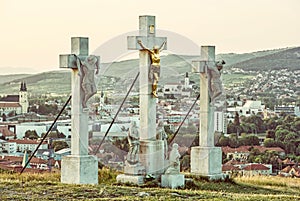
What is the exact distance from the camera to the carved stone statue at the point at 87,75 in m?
19.1

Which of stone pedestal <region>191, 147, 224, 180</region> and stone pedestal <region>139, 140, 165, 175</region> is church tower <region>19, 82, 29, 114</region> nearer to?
stone pedestal <region>191, 147, 224, 180</region>

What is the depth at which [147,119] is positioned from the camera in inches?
810

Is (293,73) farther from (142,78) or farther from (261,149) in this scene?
(142,78)

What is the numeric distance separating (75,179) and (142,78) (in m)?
3.33

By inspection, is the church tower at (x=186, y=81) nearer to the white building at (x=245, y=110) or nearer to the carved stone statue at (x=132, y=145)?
the carved stone statue at (x=132, y=145)

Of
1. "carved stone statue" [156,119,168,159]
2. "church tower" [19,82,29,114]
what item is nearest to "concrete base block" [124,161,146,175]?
"carved stone statue" [156,119,168,159]

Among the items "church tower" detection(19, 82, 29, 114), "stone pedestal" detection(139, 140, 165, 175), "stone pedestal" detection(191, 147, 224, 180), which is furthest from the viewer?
"church tower" detection(19, 82, 29, 114)

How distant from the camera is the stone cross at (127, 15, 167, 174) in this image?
20297 millimetres

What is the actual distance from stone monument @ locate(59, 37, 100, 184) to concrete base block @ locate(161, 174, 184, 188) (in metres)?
1.67

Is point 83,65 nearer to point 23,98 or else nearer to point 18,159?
point 18,159

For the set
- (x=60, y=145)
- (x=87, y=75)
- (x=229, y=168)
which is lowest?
(x=229, y=168)

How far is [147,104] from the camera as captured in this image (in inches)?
810

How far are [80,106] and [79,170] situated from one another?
4.76 feet

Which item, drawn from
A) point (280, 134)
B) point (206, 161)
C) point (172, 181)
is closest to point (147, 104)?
point (172, 181)
